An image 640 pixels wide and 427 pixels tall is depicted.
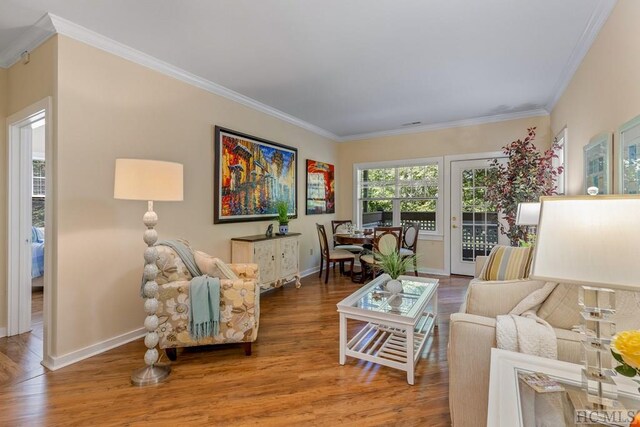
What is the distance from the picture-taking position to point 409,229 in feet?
16.6

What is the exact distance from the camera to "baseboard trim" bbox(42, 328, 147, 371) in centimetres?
239

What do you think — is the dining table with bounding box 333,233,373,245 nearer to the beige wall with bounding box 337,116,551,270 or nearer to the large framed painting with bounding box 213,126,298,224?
the large framed painting with bounding box 213,126,298,224

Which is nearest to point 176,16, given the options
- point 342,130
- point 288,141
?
point 288,141

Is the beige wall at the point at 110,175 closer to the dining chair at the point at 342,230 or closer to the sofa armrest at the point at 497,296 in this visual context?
the dining chair at the point at 342,230

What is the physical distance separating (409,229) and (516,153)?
187cm

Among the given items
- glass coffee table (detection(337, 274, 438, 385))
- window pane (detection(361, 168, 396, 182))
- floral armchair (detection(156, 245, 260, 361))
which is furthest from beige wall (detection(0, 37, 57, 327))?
window pane (detection(361, 168, 396, 182))

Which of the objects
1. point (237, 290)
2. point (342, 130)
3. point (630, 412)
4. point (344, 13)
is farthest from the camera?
point (342, 130)

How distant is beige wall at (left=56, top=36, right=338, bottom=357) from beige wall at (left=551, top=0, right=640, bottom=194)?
3.72 m

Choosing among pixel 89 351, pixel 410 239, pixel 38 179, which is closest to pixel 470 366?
pixel 89 351

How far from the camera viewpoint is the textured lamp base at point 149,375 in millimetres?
2172

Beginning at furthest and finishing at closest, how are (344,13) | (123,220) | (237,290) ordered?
(123,220)
(237,290)
(344,13)

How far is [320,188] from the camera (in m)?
5.84

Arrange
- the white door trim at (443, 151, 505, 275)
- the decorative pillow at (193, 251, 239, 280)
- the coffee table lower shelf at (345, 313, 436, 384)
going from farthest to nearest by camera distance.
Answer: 1. the white door trim at (443, 151, 505, 275)
2. the decorative pillow at (193, 251, 239, 280)
3. the coffee table lower shelf at (345, 313, 436, 384)

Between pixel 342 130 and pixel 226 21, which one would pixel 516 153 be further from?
pixel 226 21
